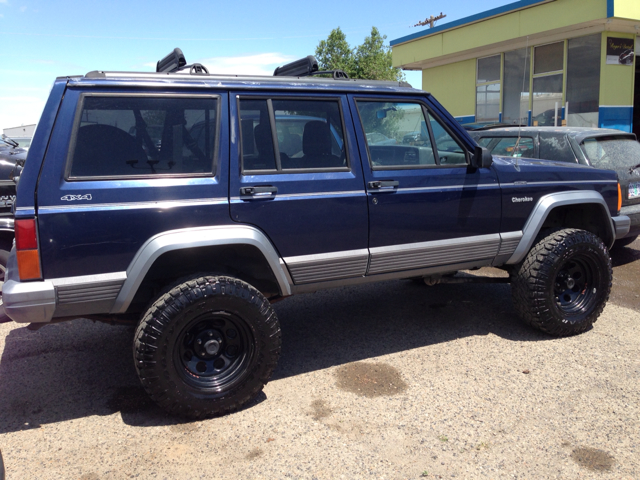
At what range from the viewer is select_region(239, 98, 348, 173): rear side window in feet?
11.8

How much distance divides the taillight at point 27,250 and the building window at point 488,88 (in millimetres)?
15601

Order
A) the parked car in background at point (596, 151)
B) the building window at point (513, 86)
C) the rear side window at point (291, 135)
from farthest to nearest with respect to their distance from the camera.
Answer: the building window at point (513, 86) → the parked car in background at point (596, 151) → the rear side window at point (291, 135)

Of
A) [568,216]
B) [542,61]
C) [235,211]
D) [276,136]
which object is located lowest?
[568,216]

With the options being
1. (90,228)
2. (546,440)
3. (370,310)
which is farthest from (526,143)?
(90,228)

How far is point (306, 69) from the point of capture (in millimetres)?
4484

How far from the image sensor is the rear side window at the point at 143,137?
318cm

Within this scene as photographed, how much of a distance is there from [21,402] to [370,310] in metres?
3.07

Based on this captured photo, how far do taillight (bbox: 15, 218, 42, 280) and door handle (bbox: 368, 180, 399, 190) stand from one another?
2132 mm

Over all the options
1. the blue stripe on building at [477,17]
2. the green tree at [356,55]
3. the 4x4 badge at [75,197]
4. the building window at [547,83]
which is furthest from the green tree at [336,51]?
the 4x4 badge at [75,197]

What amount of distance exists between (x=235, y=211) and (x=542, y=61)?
1420 cm

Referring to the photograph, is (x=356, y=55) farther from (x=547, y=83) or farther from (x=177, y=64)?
(x=177, y=64)

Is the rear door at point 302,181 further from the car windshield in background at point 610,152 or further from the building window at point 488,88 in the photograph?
the building window at point 488,88

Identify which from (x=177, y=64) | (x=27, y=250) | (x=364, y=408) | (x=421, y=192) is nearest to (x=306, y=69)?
(x=177, y=64)

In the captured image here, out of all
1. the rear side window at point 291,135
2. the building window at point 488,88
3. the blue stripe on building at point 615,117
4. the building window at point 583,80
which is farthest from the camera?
the building window at point 488,88
